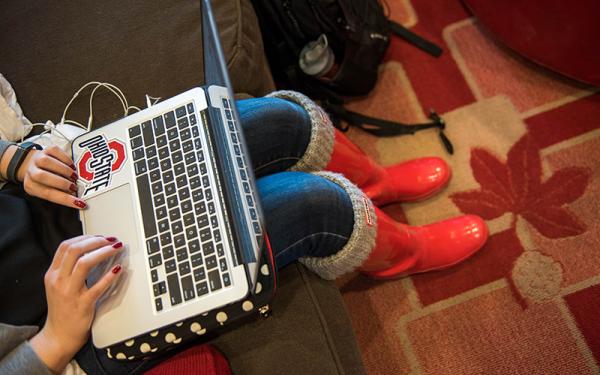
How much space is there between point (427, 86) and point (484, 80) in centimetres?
16

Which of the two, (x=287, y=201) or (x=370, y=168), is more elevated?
(x=287, y=201)

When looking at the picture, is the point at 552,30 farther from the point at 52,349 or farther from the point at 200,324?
the point at 52,349

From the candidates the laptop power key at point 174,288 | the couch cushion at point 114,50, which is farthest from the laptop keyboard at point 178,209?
the couch cushion at point 114,50

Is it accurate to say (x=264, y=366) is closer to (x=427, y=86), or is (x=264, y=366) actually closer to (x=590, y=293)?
(x=590, y=293)

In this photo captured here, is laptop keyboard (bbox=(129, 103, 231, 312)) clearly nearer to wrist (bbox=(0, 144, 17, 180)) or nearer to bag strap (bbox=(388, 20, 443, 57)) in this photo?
wrist (bbox=(0, 144, 17, 180))

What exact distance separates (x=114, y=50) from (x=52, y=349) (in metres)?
0.65

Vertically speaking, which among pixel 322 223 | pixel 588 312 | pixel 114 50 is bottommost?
pixel 588 312

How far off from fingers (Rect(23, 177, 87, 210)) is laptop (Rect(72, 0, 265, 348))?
2cm

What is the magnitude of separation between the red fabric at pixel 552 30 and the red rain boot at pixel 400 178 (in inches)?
14.9

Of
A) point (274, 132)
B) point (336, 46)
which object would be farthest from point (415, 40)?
point (274, 132)

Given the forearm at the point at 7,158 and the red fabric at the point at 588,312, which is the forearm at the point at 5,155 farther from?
the red fabric at the point at 588,312

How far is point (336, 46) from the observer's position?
49.3 inches

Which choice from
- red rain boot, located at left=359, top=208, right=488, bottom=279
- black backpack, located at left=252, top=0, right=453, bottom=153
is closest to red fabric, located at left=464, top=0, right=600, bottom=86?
black backpack, located at left=252, top=0, right=453, bottom=153

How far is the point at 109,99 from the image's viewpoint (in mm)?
1007
